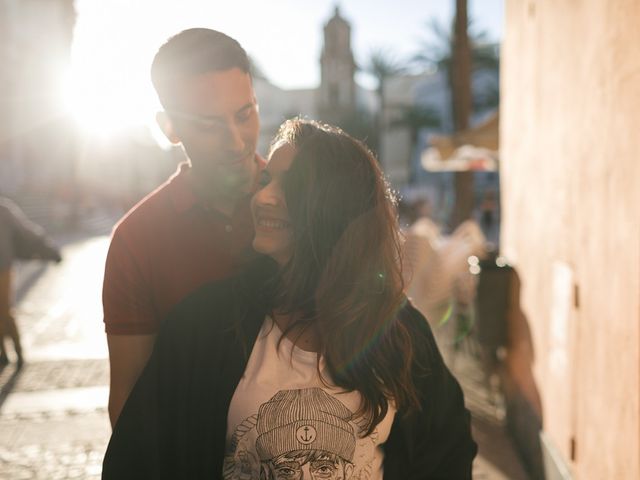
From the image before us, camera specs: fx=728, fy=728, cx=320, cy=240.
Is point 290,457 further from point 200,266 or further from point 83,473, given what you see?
point 83,473

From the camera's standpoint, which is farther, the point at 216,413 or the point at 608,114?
the point at 608,114

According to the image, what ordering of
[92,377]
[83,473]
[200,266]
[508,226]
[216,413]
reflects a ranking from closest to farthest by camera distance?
[216,413]
[200,266]
[83,473]
[508,226]
[92,377]

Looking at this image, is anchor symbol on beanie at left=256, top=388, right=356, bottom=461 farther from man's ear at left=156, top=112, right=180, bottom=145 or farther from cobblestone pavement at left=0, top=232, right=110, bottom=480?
cobblestone pavement at left=0, top=232, right=110, bottom=480

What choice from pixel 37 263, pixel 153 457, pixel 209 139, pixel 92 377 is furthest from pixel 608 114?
pixel 37 263

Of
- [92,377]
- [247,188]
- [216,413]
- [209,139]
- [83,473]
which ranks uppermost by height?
[209,139]

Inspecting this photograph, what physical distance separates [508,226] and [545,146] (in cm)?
180

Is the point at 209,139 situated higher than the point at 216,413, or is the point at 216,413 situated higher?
the point at 209,139

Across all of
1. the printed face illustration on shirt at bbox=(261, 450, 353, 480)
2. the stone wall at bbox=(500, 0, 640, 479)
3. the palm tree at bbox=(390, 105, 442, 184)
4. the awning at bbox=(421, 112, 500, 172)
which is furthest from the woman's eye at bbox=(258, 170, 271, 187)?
the palm tree at bbox=(390, 105, 442, 184)

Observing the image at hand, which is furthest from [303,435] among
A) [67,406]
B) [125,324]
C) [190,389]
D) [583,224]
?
[67,406]

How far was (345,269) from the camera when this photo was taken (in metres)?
1.98

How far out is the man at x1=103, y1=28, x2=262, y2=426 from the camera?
2.03 m

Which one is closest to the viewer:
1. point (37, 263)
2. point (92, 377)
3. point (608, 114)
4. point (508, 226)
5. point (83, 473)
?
point (608, 114)

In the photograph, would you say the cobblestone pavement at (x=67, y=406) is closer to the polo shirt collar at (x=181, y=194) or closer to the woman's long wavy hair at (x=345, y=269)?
the polo shirt collar at (x=181, y=194)

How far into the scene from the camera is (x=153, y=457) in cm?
185
